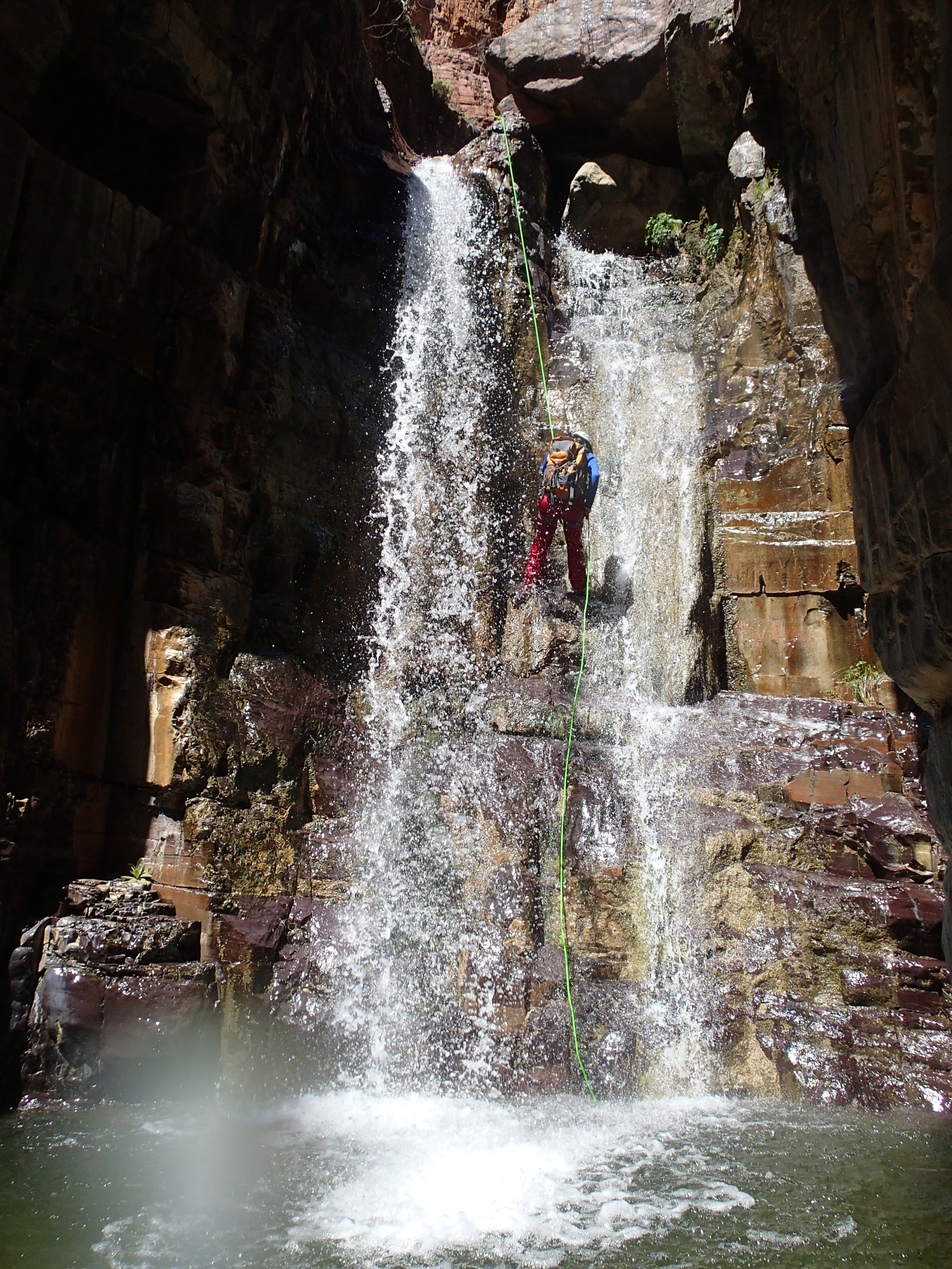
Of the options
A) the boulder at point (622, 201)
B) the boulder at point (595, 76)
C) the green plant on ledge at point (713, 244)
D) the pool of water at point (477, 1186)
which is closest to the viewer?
the pool of water at point (477, 1186)

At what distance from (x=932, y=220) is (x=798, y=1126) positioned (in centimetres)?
456

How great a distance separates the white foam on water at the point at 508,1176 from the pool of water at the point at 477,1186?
0.01 m

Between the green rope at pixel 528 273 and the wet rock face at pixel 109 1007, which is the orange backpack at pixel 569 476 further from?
the wet rock face at pixel 109 1007

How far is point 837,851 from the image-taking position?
6605mm

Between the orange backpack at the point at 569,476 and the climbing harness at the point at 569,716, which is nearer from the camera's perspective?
the climbing harness at the point at 569,716

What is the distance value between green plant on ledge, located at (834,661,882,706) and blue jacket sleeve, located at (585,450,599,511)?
3.08 m

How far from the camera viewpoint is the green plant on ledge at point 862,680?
862 centimetres

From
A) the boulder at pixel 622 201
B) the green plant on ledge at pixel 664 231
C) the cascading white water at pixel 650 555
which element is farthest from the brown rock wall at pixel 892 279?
the boulder at pixel 622 201

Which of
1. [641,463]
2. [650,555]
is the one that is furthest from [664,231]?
[650,555]

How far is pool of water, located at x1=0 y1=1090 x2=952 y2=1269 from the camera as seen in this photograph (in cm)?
348

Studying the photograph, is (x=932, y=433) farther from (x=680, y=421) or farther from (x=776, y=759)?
(x=680, y=421)

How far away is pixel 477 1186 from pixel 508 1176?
181mm

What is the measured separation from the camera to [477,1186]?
411 centimetres

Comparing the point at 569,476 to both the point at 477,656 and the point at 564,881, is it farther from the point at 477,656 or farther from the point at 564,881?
the point at 564,881
